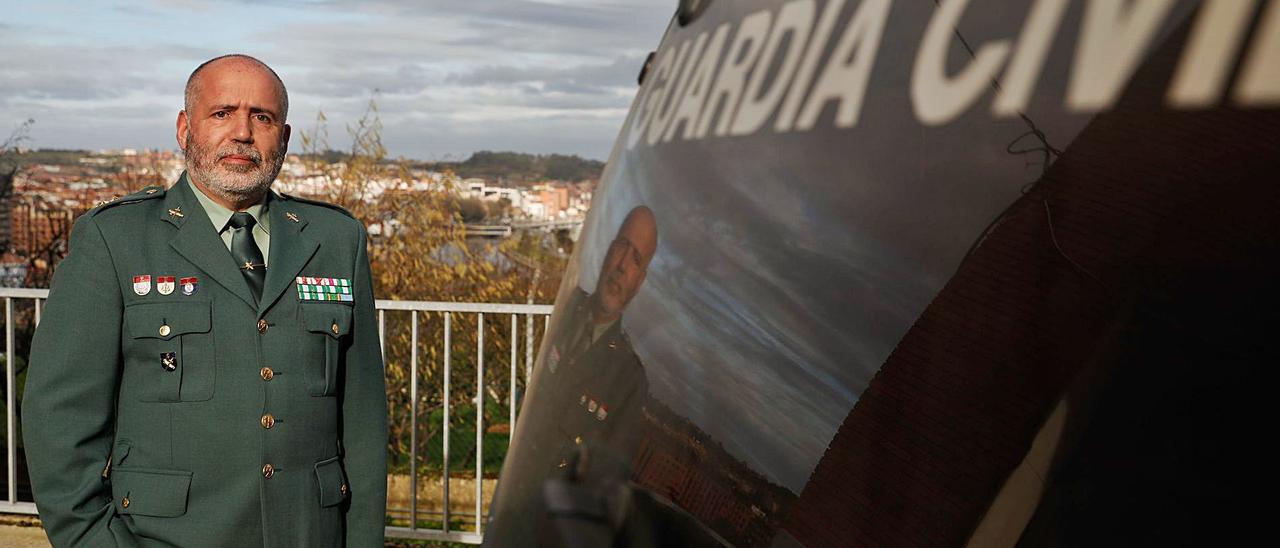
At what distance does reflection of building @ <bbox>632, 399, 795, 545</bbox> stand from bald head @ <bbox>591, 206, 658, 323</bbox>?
15cm

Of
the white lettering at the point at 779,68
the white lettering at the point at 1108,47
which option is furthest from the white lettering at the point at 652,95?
the white lettering at the point at 1108,47

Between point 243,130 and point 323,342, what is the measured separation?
362 millimetres

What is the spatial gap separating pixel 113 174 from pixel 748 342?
1194cm

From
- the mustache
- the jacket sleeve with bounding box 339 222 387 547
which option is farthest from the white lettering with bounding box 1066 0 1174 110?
the jacket sleeve with bounding box 339 222 387 547

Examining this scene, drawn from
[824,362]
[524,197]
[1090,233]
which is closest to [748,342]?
[824,362]

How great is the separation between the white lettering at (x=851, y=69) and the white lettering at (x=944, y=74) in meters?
0.05

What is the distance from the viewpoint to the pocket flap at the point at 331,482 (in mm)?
2031

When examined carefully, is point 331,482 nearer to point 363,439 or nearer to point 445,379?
point 363,439

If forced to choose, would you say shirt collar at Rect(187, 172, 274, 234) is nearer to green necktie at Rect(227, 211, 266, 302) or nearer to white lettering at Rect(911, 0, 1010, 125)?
green necktie at Rect(227, 211, 266, 302)

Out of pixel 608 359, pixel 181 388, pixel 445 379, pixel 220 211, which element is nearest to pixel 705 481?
pixel 608 359

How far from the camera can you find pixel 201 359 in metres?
1.92

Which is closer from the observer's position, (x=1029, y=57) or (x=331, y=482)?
(x=1029, y=57)

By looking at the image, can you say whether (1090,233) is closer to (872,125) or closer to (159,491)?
(872,125)

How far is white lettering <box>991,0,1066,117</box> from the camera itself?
90cm
